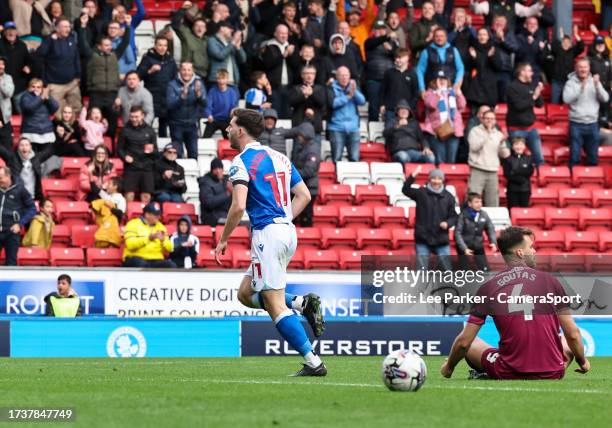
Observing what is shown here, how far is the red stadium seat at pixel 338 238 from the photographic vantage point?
2220 centimetres

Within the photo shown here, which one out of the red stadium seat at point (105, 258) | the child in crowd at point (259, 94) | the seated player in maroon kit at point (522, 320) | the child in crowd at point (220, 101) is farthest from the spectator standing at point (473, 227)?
the seated player in maroon kit at point (522, 320)

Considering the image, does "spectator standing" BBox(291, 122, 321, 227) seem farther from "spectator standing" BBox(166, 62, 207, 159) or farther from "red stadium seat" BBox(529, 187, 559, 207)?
"red stadium seat" BBox(529, 187, 559, 207)

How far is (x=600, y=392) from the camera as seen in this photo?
9.35m

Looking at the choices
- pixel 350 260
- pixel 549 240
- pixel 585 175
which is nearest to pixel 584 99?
pixel 585 175

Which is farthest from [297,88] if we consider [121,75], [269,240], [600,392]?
[600,392]

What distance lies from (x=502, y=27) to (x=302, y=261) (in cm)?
690

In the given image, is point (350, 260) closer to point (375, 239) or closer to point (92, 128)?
point (375, 239)

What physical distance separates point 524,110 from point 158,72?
648 cm

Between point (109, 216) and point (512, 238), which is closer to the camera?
point (512, 238)

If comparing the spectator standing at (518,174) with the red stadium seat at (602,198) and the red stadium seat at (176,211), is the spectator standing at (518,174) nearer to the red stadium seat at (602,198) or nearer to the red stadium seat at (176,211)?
the red stadium seat at (602,198)

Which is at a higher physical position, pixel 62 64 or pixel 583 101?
pixel 62 64

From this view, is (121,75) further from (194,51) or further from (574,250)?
(574,250)

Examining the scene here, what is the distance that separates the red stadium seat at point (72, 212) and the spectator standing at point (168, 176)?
1.18m

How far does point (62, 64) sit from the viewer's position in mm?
22703
